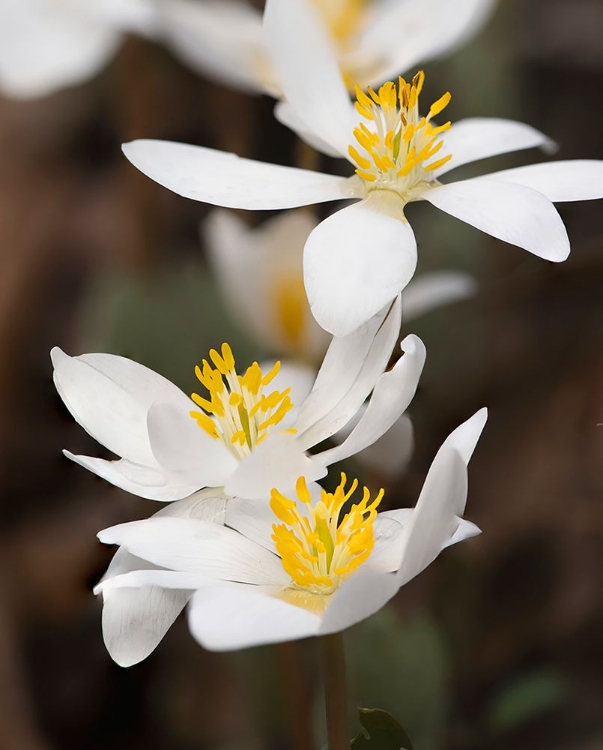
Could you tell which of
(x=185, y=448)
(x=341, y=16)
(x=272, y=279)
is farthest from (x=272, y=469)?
(x=341, y=16)

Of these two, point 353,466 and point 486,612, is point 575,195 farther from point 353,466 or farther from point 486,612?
point 486,612

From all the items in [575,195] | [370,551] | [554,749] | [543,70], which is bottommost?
[554,749]

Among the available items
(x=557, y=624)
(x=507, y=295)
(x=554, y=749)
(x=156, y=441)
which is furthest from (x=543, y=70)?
(x=156, y=441)

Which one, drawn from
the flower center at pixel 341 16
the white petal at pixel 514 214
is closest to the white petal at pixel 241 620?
the white petal at pixel 514 214

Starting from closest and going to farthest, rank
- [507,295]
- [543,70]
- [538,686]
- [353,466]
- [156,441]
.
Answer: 1. [156,441]
2. [353,466]
3. [538,686]
4. [507,295]
5. [543,70]

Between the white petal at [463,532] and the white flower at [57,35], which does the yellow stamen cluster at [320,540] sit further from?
the white flower at [57,35]

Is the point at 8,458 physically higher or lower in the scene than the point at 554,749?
higher
